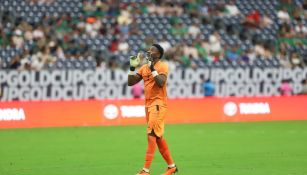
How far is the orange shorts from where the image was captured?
13383mm

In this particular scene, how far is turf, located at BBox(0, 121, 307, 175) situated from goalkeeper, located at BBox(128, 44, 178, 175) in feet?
3.20

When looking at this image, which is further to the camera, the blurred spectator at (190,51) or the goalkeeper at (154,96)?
the blurred spectator at (190,51)

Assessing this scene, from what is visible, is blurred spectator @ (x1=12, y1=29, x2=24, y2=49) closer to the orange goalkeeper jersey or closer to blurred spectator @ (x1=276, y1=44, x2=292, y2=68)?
blurred spectator @ (x1=276, y1=44, x2=292, y2=68)

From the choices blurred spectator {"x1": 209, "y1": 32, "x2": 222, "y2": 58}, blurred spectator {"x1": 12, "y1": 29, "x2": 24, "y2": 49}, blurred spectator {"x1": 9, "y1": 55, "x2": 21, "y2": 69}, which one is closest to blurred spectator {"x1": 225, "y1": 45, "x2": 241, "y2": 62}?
blurred spectator {"x1": 209, "y1": 32, "x2": 222, "y2": 58}

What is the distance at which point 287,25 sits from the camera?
3631 centimetres

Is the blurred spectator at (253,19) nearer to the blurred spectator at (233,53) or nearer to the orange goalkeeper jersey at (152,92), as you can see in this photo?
the blurred spectator at (233,53)

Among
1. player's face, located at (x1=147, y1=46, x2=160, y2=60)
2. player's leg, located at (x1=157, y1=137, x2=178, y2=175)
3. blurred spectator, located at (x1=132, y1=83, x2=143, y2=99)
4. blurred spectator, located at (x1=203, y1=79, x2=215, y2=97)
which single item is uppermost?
player's face, located at (x1=147, y1=46, x2=160, y2=60)

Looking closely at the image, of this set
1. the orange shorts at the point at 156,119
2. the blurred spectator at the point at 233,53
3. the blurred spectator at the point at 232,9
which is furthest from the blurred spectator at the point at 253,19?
the orange shorts at the point at 156,119

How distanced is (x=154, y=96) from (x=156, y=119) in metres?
0.42

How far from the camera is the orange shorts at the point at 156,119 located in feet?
43.9

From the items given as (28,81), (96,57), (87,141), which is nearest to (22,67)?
(28,81)

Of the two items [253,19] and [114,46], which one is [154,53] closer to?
[114,46]

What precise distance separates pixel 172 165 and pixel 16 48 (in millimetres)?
17863

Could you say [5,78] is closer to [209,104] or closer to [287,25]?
[209,104]
